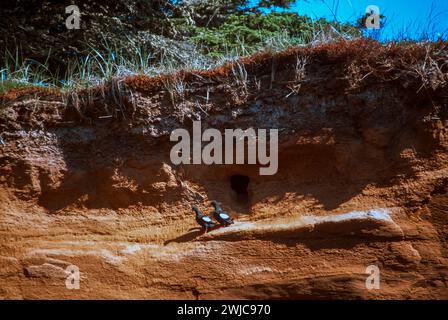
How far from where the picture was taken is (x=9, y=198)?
538 centimetres

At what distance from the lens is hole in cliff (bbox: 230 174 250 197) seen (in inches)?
222

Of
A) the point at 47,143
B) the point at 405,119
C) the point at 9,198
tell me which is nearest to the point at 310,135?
Answer: the point at 405,119

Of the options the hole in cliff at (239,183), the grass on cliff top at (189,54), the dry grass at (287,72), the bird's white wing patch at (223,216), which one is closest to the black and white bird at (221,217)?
the bird's white wing patch at (223,216)

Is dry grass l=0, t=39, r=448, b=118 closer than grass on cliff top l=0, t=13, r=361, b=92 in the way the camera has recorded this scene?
Yes

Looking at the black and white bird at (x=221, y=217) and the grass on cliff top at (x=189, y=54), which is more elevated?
the grass on cliff top at (x=189, y=54)

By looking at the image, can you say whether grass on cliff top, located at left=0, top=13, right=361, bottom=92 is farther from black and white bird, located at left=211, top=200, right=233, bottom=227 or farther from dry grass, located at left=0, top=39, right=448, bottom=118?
black and white bird, located at left=211, top=200, right=233, bottom=227

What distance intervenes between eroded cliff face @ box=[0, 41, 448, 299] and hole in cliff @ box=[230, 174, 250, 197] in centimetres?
3

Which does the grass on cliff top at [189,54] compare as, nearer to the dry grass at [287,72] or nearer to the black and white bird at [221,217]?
the dry grass at [287,72]

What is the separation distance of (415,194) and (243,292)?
1.82 metres

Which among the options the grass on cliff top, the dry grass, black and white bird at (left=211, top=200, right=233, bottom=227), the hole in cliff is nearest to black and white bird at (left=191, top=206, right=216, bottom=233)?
black and white bird at (left=211, top=200, right=233, bottom=227)

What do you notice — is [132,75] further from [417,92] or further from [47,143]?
[417,92]

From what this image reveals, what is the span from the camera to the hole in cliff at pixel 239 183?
563 centimetres

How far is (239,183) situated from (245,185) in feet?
0.26

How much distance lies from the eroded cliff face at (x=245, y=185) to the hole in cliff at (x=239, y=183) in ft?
0.09
